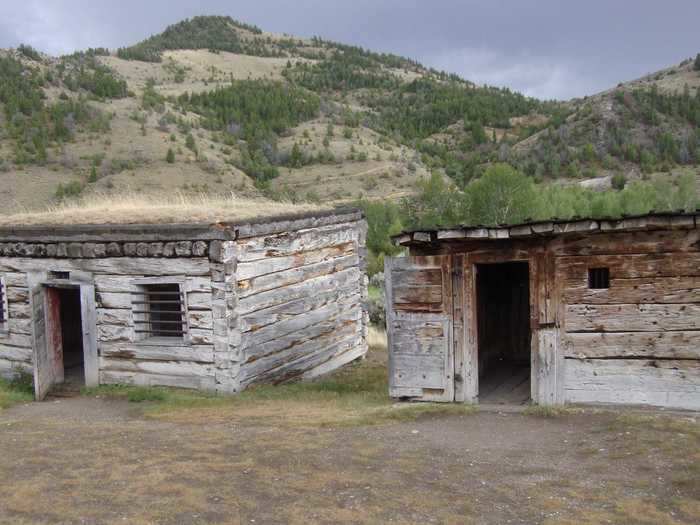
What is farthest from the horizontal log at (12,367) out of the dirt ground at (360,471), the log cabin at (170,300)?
the dirt ground at (360,471)

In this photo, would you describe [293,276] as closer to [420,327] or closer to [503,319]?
[420,327]

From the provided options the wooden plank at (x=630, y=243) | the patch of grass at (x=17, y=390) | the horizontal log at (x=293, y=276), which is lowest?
the patch of grass at (x=17, y=390)

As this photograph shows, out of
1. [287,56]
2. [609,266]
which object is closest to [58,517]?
[609,266]

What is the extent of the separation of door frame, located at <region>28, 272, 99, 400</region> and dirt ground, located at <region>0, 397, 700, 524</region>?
1.95 meters

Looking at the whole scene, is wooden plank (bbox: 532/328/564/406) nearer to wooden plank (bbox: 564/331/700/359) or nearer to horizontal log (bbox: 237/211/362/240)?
wooden plank (bbox: 564/331/700/359)

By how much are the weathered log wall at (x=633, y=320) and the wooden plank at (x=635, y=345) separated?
11mm

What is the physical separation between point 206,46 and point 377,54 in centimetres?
1867

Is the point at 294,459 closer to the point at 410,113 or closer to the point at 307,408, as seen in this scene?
the point at 307,408

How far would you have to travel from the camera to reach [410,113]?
2231 inches

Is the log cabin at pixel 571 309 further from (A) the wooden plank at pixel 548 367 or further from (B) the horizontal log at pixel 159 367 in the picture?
(B) the horizontal log at pixel 159 367

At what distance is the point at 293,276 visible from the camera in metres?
11.8

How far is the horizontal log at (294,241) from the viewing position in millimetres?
10656

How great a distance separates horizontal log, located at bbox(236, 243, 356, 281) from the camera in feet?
34.7

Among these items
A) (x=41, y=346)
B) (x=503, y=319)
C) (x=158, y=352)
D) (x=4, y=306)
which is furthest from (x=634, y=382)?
(x=4, y=306)
